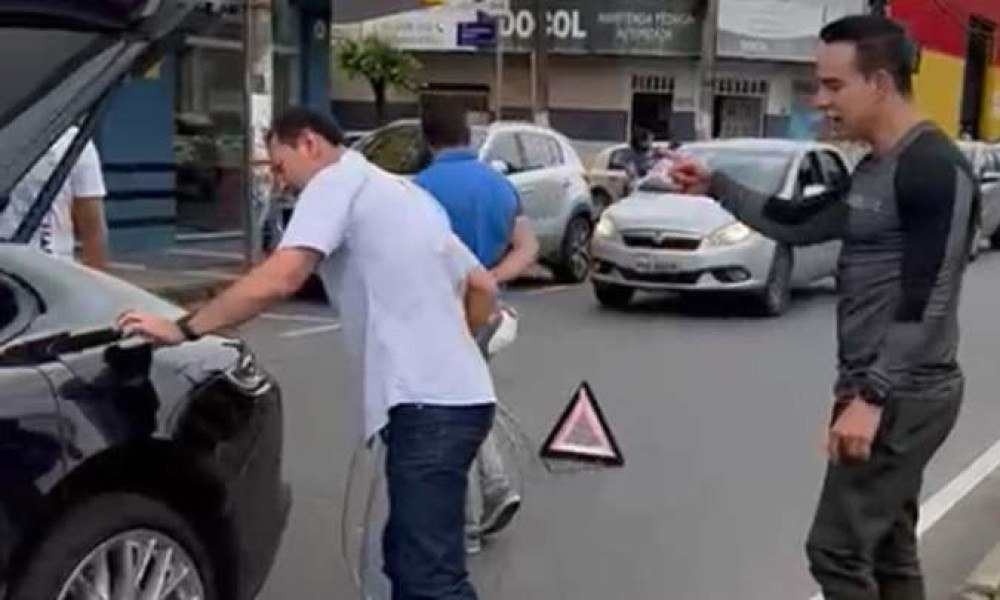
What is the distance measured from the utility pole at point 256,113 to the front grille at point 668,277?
355 centimetres

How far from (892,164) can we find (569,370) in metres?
7.84

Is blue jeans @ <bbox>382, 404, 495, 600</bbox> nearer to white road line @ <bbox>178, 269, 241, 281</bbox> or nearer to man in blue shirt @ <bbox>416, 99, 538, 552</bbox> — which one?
man in blue shirt @ <bbox>416, 99, 538, 552</bbox>

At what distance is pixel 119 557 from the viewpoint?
15.0ft

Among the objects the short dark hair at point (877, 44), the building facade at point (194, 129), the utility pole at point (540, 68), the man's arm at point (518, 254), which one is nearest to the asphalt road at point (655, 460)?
the man's arm at point (518, 254)

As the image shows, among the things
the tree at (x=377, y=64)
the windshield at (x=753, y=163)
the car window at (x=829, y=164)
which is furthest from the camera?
the tree at (x=377, y=64)

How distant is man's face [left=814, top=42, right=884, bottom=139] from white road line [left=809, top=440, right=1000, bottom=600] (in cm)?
317

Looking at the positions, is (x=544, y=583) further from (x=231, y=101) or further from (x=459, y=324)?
(x=231, y=101)

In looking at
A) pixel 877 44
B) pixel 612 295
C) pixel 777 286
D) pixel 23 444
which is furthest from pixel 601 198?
pixel 23 444

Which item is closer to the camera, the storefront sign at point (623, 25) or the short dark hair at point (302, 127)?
the short dark hair at point (302, 127)

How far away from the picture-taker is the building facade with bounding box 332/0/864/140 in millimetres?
39094

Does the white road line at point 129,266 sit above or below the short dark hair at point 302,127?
below

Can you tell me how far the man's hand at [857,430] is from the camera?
167 inches

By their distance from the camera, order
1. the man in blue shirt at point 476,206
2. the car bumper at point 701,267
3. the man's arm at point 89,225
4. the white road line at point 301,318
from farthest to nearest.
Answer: the car bumper at point 701,267 < the white road line at point 301,318 < the man's arm at point 89,225 < the man in blue shirt at point 476,206

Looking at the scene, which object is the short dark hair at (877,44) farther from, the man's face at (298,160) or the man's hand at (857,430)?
the man's face at (298,160)
